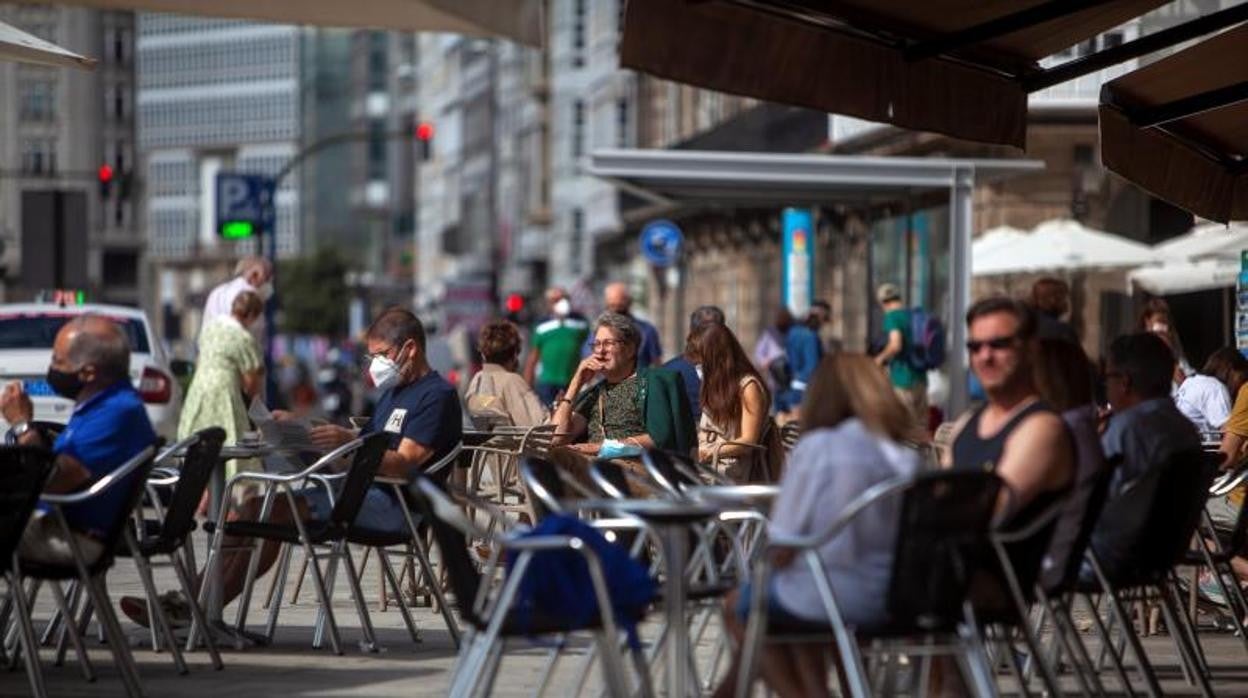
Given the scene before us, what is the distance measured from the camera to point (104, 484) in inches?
398

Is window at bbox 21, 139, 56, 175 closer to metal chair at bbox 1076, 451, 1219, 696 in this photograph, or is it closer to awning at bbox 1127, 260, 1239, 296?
awning at bbox 1127, 260, 1239, 296

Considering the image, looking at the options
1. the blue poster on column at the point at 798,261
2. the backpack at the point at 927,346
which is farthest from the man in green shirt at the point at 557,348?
the blue poster on column at the point at 798,261

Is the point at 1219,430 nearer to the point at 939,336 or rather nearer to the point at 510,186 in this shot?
the point at 939,336

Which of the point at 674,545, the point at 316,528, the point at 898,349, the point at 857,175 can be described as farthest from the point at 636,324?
the point at 674,545

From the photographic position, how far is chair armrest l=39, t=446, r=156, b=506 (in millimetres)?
10031

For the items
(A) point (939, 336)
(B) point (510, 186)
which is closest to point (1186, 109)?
(A) point (939, 336)

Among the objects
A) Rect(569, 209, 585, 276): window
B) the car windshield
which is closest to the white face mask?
the car windshield

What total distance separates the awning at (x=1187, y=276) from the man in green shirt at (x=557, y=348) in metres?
5.08

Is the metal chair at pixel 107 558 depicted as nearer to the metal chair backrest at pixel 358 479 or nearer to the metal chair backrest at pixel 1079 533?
the metal chair backrest at pixel 358 479

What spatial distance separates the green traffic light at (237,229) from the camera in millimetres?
38688

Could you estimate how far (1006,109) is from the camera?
12531 mm

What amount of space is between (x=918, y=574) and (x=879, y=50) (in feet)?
13.6

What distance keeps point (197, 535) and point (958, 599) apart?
13.4m

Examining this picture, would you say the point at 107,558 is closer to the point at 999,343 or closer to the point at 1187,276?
the point at 999,343
